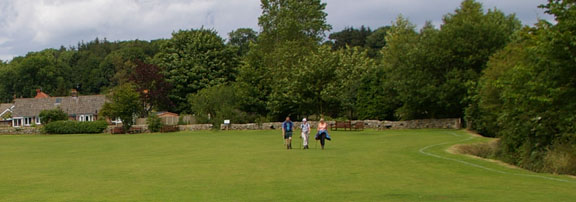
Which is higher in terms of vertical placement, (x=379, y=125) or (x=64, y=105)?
(x=64, y=105)

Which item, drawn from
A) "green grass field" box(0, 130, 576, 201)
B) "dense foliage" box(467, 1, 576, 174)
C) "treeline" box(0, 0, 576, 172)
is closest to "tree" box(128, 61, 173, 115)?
"treeline" box(0, 0, 576, 172)

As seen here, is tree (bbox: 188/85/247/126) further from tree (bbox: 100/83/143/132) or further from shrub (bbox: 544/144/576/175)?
shrub (bbox: 544/144/576/175)

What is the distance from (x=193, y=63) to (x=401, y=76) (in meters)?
34.0

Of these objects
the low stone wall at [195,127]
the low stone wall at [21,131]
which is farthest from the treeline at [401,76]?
the low stone wall at [21,131]

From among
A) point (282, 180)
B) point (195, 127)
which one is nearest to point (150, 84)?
point (195, 127)

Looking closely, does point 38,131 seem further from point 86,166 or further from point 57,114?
point 86,166

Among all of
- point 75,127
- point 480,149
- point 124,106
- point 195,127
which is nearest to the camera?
point 480,149

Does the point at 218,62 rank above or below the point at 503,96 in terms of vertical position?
above

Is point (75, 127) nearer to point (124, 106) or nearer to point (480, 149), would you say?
point (124, 106)

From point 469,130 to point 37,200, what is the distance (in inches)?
1474

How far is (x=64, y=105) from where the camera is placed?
9400 centimetres

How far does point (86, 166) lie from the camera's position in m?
21.6

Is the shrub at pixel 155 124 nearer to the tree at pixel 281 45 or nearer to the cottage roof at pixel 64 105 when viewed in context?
the tree at pixel 281 45

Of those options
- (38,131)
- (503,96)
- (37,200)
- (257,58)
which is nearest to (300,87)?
(257,58)
